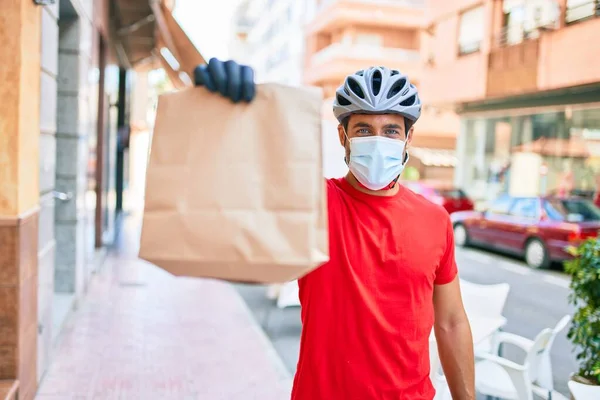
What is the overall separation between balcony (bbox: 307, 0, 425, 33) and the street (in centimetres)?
2518

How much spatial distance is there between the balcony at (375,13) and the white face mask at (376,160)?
35548 millimetres

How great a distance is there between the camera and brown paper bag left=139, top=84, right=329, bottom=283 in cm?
153

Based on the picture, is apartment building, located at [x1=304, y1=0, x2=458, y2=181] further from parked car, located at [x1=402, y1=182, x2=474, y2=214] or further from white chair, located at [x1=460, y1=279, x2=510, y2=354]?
white chair, located at [x1=460, y1=279, x2=510, y2=354]

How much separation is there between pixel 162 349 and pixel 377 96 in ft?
15.0

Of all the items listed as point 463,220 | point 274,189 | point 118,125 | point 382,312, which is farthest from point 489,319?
point 118,125

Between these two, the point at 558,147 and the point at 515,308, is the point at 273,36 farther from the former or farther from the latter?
the point at 515,308

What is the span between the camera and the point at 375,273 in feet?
6.79

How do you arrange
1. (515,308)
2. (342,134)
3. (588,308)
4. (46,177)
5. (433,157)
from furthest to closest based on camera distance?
1. (433,157)
2. (515,308)
3. (46,177)
4. (588,308)
5. (342,134)

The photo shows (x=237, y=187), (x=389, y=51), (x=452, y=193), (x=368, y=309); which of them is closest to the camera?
(x=237, y=187)

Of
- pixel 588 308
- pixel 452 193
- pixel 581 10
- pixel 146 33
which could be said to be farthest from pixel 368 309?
pixel 452 193

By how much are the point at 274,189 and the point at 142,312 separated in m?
6.34

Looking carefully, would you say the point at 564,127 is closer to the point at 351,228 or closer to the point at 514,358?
the point at 514,358

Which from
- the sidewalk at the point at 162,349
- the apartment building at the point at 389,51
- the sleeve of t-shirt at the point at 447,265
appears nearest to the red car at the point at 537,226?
the sidewalk at the point at 162,349

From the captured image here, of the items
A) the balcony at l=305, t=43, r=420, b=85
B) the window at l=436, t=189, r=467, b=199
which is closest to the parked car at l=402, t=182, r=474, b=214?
the window at l=436, t=189, r=467, b=199
